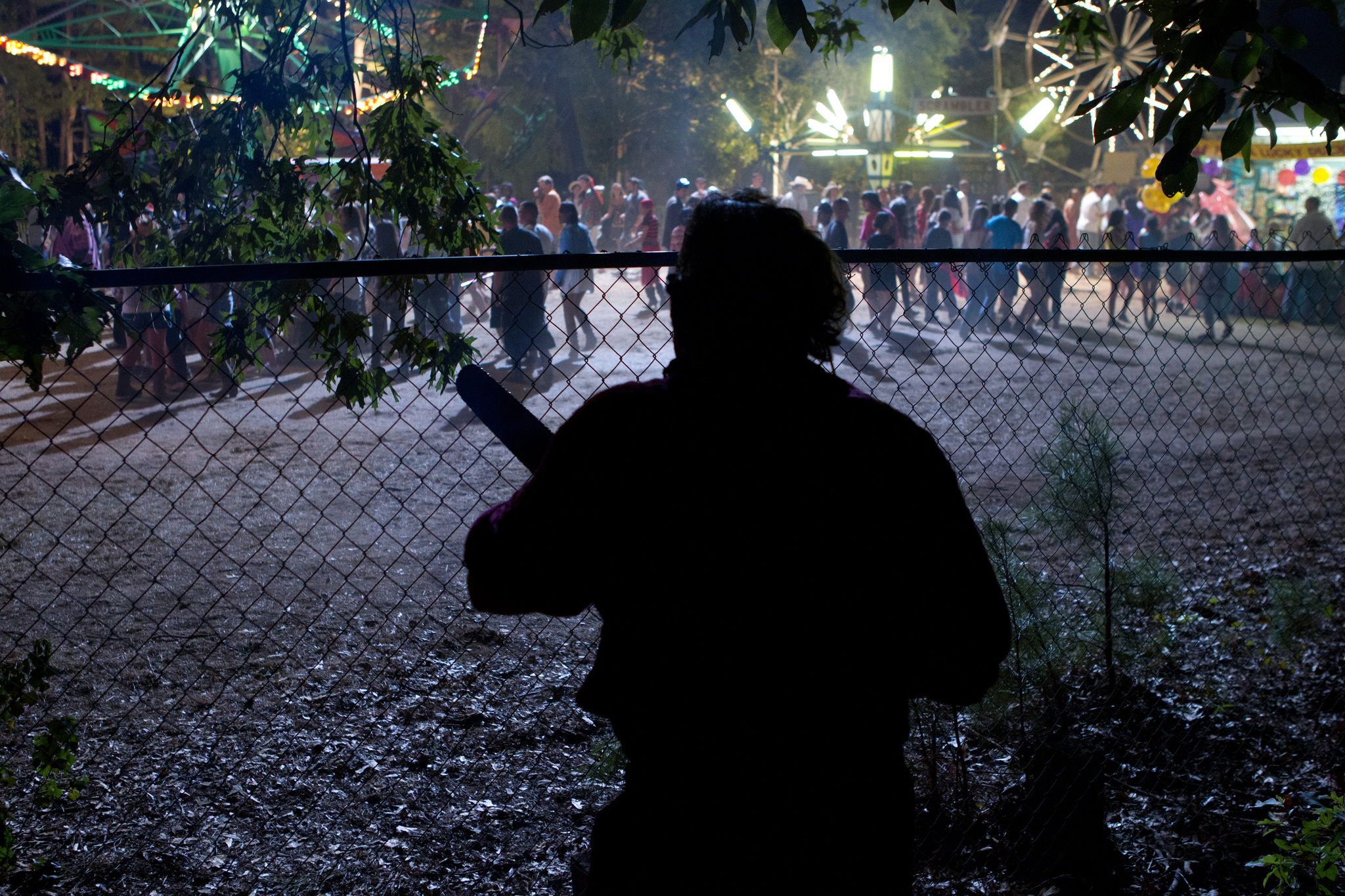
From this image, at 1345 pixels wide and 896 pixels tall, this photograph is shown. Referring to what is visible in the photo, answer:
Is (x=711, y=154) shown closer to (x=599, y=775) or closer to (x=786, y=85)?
(x=786, y=85)

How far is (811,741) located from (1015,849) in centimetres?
201

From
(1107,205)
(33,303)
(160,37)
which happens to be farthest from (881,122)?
(33,303)

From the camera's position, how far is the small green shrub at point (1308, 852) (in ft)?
7.62

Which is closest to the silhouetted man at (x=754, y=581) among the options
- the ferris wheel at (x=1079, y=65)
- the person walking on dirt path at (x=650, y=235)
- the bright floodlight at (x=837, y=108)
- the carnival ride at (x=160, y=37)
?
the carnival ride at (x=160, y=37)

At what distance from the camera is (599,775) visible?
9.83 ft

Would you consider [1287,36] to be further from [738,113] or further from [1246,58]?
[738,113]

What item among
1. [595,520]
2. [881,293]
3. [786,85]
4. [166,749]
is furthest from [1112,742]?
[786,85]

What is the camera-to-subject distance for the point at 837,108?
3034 centimetres

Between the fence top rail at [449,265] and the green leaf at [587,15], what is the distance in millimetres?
558

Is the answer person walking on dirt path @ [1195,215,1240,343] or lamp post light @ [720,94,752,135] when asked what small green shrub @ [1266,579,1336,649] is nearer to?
person walking on dirt path @ [1195,215,1240,343]

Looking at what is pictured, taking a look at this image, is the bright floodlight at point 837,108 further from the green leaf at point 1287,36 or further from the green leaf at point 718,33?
the green leaf at point 1287,36

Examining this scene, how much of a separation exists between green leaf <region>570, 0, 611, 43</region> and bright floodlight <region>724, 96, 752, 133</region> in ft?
91.8

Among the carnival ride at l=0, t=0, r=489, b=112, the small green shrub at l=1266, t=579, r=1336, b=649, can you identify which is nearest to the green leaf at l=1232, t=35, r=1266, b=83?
the carnival ride at l=0, t=0, r=489, b=112

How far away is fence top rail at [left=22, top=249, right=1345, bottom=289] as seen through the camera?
86.1 inches
